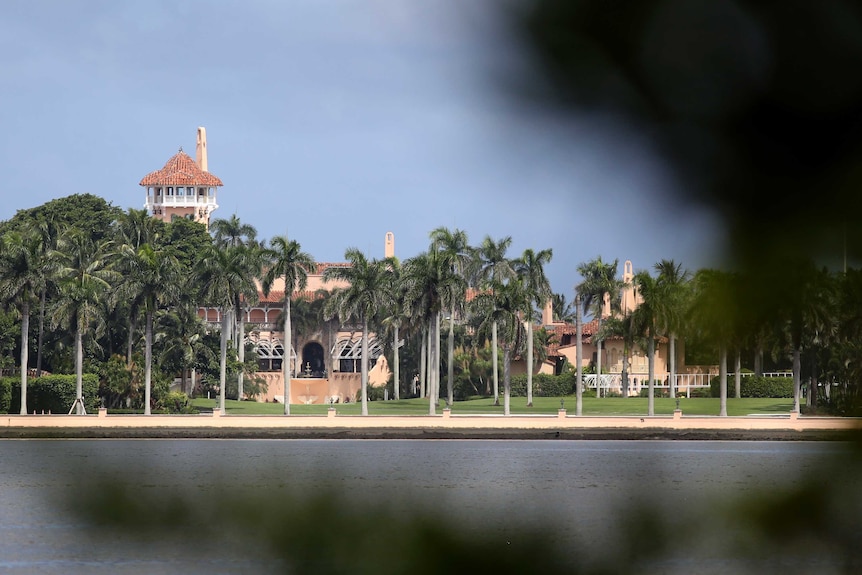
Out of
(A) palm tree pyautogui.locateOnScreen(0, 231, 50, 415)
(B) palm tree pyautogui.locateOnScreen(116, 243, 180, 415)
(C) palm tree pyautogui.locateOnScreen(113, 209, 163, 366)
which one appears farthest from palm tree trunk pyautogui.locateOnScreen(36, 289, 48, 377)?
(B) palm tree pyautogui.locateOnScreen(116, 243, 180, 415)

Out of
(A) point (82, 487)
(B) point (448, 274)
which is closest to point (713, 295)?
(A) point (82, 487)

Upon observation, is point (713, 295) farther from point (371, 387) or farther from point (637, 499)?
point (371, 387)

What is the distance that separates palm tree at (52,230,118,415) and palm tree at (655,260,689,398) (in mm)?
65079

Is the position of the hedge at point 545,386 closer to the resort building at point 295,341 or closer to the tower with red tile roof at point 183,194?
the resort building at point 295,341

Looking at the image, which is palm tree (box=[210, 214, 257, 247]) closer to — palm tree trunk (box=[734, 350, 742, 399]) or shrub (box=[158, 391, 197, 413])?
shrub (box=[158, 391, 197, 413])

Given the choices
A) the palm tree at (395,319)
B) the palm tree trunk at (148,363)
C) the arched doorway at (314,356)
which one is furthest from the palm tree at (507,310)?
the arched doorway at (314,356)

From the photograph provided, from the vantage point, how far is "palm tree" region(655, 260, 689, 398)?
1.63 m

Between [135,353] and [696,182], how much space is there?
73.8 m

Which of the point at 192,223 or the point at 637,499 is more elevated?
the point at 192,223

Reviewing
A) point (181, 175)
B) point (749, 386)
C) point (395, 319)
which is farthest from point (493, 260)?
point (181, 175)

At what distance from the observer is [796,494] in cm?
171

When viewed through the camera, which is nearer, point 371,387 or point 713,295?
point 713,295

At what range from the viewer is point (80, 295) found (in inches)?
2549

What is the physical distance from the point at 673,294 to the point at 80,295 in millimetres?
65652
